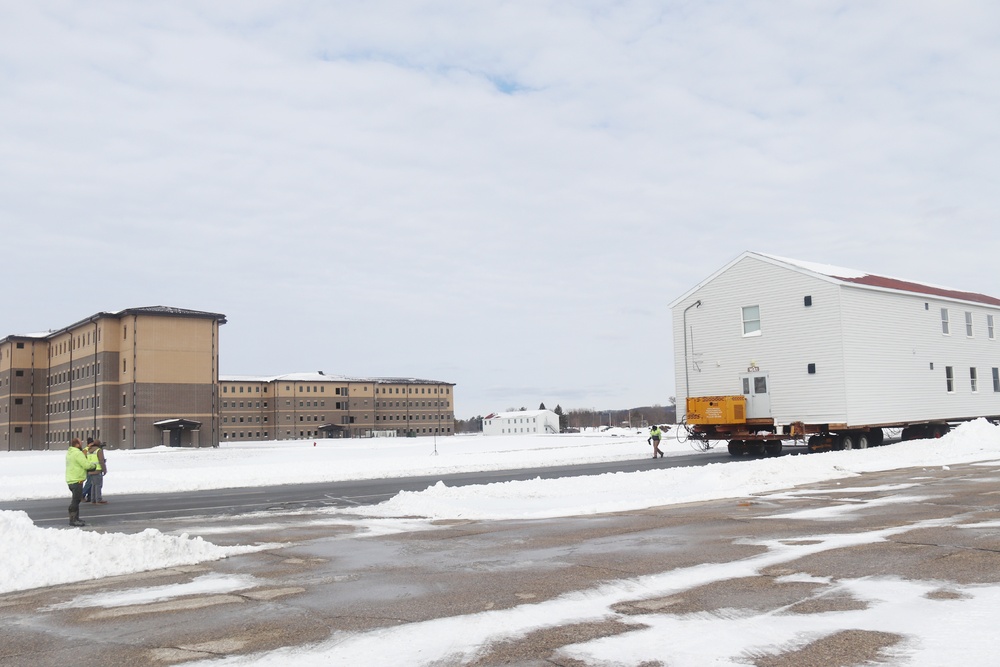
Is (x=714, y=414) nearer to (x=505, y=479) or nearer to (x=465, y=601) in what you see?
(x=505, y=479)

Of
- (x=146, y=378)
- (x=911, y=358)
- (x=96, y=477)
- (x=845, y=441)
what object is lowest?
(x=845, y=441)

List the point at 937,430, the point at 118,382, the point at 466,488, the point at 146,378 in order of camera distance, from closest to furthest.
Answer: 1. the point at 466,488
2. the point at 937,430
3. the point at 146,378
4. the point at 118,382

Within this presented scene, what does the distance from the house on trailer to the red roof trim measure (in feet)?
A: 0.58

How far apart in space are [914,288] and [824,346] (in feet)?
29.3

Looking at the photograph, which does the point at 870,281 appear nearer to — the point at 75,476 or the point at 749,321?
the point at 749,321

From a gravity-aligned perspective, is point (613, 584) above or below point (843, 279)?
below

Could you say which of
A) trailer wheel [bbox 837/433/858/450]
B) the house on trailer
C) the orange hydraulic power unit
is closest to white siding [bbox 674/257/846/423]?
the house on trailer

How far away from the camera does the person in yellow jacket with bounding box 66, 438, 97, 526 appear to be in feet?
56.6

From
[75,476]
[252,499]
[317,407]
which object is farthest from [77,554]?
[317,407]

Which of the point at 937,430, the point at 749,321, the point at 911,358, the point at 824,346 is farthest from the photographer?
the point at 937,430

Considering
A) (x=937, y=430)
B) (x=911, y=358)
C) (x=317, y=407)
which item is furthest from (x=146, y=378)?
(x=937, y=430)

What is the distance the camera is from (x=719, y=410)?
33.4 metres

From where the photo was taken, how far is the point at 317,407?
146500 millimetres

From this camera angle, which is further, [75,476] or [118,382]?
[118,382]
